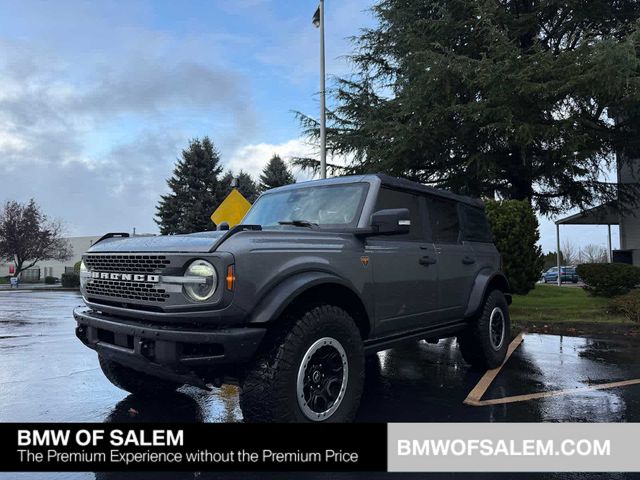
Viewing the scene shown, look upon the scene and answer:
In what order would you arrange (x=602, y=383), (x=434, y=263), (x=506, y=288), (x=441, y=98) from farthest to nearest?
(x=441, y=98) < (x=506, y=288) < (x=602, y=383) < (x=434, y=263)

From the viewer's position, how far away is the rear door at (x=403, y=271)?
4230 millimetres

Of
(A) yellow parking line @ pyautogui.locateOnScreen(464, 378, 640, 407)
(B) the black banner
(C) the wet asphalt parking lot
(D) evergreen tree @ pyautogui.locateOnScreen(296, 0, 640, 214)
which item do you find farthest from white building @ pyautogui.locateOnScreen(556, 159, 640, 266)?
(B) the black banner

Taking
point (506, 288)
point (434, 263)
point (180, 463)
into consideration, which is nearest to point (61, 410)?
point (180, 463)

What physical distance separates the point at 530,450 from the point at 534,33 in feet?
48.7

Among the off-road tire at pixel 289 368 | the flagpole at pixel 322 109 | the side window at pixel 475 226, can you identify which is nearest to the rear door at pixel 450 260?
the side window at pixel 475 226

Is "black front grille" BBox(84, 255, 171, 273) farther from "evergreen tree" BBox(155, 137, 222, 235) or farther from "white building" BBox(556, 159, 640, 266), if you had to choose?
"evergreen tree" BBox(155, 137, 222, 235)

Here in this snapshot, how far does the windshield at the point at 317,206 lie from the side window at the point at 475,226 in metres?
1.99

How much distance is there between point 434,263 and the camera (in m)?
4.95

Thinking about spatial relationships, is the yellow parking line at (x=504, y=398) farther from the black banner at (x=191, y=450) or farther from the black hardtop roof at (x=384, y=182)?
the black hardtop roof at (x=384, y=182)

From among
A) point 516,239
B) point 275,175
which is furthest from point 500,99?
point 275,175

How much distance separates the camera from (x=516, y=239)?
39.4 ft

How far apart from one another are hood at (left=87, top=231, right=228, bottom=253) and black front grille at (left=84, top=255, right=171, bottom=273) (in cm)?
6

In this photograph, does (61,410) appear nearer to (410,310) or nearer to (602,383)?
(410,310)

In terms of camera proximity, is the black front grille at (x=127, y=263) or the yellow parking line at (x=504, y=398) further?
the yellow parking line at (x=504, y=398)
